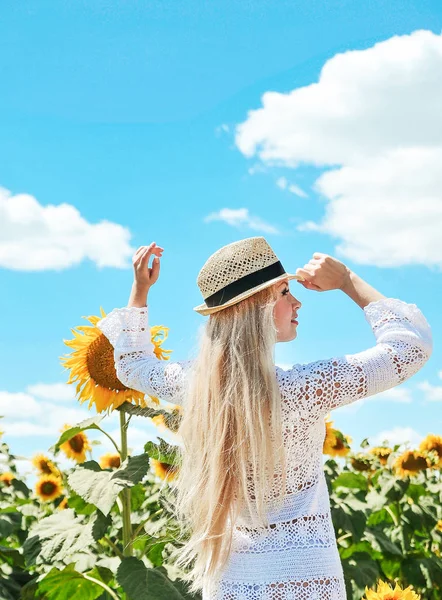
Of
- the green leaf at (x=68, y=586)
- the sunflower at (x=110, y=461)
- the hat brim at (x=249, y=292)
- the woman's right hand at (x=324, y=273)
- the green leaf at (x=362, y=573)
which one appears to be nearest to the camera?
the hat brim at (x=249, y=292)

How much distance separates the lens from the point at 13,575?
4.38 meters

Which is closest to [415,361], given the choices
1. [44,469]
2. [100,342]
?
[100,342]

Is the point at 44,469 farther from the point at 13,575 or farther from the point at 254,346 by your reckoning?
the point at 254,346

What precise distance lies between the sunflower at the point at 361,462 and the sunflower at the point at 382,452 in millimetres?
91

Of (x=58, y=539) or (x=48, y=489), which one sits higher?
(x=48, y=489)

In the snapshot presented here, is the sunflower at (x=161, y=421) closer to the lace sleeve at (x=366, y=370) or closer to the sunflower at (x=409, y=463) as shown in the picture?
the lace sleeve at (x=366, y=370)

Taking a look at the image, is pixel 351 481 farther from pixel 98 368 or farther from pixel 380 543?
pixel 98 368

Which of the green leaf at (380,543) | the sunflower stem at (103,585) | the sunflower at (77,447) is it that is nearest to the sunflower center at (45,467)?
the sunflower at (77,447)

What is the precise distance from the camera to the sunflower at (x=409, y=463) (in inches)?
233

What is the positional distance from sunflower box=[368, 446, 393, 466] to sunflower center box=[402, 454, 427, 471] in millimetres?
461

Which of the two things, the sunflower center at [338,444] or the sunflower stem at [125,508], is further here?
the sunflower center at [338,444]

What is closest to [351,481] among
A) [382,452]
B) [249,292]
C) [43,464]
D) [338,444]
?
[338,444]

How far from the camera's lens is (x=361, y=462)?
6.38 meters

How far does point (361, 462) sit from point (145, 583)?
11.5 ft
